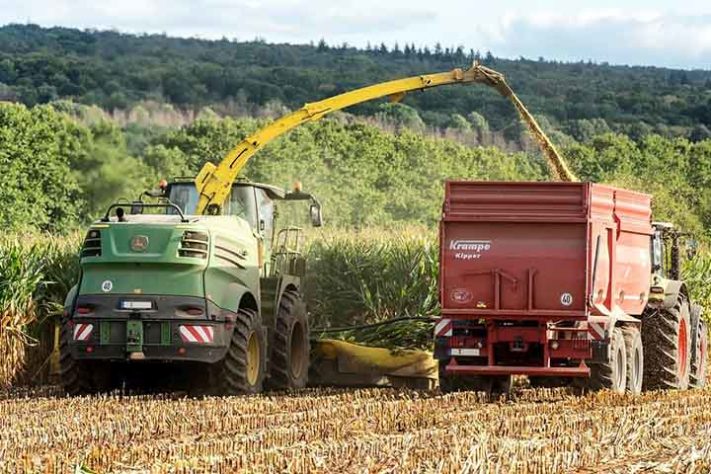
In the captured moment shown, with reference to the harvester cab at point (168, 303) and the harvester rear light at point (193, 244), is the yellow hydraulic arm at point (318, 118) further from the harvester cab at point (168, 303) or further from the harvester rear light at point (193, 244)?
the harvester rear light at point (193, 244)

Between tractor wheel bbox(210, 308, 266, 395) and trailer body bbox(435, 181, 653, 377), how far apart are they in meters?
2.06

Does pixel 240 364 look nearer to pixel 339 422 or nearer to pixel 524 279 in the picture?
pixel 524 279

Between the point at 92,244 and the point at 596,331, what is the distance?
5.50m

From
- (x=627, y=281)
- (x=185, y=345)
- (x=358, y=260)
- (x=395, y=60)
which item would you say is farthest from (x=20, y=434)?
(x=395, y=60)

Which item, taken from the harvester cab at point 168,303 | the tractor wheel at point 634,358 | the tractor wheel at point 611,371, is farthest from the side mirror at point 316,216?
the tractor wheel at point 634,358

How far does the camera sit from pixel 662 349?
18375 millimetres

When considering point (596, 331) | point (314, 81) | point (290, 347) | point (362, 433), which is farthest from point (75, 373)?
point (314, 81)

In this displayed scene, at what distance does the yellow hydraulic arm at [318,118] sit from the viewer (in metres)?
→ 17.9

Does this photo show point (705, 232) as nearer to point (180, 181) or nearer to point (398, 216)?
point (398, 216)

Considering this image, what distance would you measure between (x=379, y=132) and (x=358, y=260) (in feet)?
92.8

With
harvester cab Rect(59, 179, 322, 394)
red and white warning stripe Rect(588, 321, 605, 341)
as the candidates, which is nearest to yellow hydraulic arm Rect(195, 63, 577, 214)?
harvester cab Rect(59, 179, 322, 394)

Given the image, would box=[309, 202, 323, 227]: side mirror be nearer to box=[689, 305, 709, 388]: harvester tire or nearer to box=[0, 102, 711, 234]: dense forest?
box=[689, 305, 709, 388]: harvester tire

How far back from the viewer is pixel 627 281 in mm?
17438

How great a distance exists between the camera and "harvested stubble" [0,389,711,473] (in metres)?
10.0
